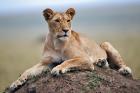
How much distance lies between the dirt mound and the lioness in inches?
5.2

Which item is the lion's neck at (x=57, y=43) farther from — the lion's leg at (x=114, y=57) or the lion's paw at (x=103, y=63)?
the lion's leg at (x=114, y=57)

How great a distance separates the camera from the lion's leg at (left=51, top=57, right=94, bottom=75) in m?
10.3

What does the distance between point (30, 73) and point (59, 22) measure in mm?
1031

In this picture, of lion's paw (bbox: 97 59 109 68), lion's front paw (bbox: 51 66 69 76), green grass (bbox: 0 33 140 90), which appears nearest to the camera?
lion's front paw (bbox: 51 66 69 76)

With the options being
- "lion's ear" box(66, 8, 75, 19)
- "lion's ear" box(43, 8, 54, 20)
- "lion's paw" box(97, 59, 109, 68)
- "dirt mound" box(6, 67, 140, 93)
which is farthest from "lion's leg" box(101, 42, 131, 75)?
"lion's ear" box(43, 8, 54, 20)

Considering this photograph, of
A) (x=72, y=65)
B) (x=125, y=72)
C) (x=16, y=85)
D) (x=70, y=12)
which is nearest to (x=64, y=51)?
(x=72, y=65)

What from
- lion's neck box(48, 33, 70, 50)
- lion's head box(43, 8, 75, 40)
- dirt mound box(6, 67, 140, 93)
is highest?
lion's head box(43, 8, 75, 40)

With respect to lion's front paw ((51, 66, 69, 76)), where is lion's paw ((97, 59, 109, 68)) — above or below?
below

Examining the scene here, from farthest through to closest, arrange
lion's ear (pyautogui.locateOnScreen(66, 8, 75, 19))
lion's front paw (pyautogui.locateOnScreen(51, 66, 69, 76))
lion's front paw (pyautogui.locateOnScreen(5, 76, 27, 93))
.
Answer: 1. lion's ear (pyautogui.locateOnScreen(66, 8, 75, 19))
2. lion's front paw (pyautogui.locateOnScreen(5, 76, 27, 93))
3. lion's front paw (pyautogui.locateOnScreen(51, 66, 69, 76))

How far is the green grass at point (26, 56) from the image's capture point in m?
16.4

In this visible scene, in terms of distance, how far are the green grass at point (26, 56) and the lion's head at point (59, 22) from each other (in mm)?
4815

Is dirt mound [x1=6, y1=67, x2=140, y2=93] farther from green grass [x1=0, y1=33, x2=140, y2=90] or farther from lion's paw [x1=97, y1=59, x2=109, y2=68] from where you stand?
green grass [x1=0, y1=33, x2=140, y2=90]

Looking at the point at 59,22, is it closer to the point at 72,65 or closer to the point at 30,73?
the point at 72,65

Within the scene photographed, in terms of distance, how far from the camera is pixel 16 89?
10.7 meters
